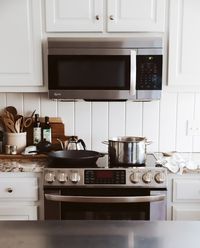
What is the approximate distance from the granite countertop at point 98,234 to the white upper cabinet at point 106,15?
4.77 ft

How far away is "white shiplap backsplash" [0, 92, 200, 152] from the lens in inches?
98.7

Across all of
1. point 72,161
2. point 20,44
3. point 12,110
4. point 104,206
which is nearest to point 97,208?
point 104,206

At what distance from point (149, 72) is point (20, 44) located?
0.88 meters

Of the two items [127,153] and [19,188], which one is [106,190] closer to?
[127,153]

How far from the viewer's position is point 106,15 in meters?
2.13

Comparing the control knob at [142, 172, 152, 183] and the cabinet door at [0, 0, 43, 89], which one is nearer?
the control knob at [142, 172, 152, 183]

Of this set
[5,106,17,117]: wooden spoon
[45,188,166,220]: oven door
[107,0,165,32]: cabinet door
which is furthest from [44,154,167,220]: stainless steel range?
[107,0,165,32]: cabinet door

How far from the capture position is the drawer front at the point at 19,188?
198 cm

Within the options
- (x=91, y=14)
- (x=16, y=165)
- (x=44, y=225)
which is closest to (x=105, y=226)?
(x=44, y=225)

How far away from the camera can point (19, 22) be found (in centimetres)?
213

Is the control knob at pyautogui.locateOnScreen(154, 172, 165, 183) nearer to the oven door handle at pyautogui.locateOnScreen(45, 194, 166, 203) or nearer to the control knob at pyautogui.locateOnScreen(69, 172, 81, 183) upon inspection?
the oven door handle at pyautogui.locateOnScreen(45, 194, 166, 203)

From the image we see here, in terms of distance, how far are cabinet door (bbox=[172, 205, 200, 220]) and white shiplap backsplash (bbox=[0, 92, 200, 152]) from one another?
63 centimetres

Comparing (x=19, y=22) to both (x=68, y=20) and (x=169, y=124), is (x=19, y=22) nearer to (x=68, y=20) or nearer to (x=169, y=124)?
(x=68, y=20)

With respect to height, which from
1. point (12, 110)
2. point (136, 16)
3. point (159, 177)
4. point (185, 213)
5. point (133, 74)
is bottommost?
point (185, 213)
